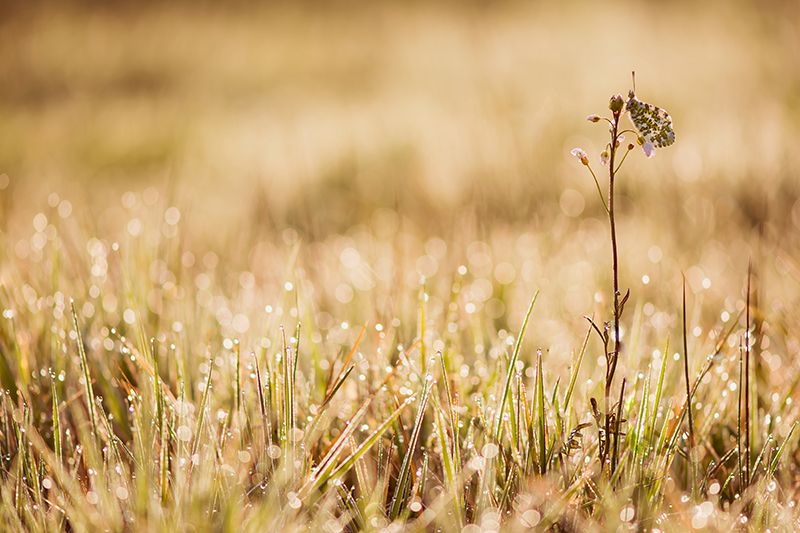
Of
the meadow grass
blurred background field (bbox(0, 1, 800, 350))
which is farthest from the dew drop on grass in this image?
blurred background field (bbox(0, 1, 800, 350))

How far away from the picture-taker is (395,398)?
48.1 inches

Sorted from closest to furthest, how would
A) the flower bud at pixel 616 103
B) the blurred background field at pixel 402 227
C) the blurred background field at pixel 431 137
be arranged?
the flower bud at pixel 616 103, the blurred background field at pixel 402 227, the blurred background field at pixel 431 137

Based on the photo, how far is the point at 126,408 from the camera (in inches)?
54.0

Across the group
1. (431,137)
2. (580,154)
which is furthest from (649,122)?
(431,137)

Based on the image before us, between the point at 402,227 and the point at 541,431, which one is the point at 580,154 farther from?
the point at 402,227

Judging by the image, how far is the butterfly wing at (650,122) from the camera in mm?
1010

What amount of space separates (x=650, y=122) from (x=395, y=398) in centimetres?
53

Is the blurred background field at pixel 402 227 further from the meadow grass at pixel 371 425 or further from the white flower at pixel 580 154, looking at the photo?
the white flower at pixel 580 154

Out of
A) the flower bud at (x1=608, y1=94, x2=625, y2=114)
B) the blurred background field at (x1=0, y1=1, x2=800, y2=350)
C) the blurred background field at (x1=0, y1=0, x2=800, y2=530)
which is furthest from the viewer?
the blurred background field at (x1=0, y1=1, x2=800, y2=350)

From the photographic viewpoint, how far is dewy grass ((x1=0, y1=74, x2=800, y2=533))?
1.03 metres

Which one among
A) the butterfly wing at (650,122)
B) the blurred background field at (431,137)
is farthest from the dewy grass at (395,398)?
the blurred background field at (431,137)

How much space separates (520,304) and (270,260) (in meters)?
0.79

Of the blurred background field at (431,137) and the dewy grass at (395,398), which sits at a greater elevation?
the blurred background field at (431,137)

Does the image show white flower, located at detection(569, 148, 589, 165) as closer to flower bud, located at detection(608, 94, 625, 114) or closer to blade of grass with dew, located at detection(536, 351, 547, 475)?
flower bud, located at detection(608, 94, 625, 114)
